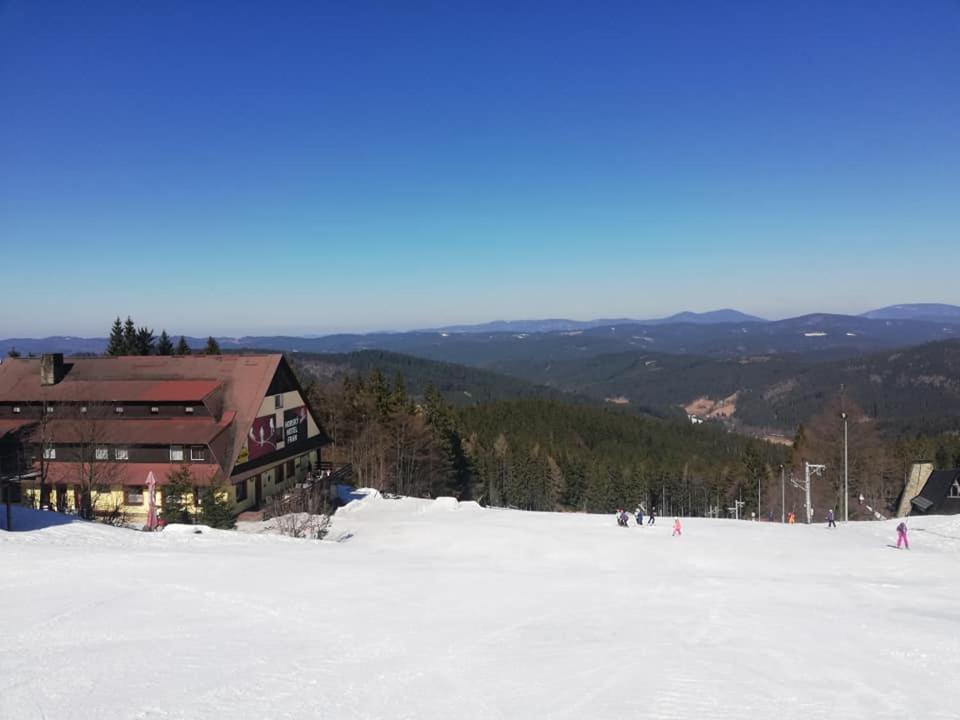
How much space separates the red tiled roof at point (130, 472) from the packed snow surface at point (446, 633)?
903 centimetres

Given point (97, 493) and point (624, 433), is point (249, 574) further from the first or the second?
point (624, 433)

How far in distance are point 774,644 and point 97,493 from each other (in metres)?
29.6

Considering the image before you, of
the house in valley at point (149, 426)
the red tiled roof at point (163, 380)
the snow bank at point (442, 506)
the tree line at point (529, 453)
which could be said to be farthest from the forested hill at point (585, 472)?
the red tiled roof at point (163, 380)

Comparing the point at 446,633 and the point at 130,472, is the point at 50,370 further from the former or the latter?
the point at 446,633

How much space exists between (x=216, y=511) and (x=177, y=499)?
2.76 m

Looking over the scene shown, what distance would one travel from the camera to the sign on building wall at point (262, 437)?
32656mm

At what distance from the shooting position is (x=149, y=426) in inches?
1289

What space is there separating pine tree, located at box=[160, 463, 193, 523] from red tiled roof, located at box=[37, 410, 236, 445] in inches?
152

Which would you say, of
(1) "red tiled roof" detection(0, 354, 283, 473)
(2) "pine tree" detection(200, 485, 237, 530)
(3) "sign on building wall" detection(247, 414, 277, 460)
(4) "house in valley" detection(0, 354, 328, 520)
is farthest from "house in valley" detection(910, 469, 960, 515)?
(2) "pine tree" detection(200, 485, 237, 530)

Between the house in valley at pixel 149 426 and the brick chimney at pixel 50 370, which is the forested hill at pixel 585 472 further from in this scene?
the brick chimney at pixel 50 370

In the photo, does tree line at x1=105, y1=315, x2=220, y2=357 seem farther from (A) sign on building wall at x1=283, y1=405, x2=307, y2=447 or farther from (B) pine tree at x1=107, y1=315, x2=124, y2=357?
(A) sign on building wall at x1=283, y1=405, x2=307, y2=447

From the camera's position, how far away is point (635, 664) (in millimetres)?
9953

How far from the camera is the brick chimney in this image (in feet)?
117

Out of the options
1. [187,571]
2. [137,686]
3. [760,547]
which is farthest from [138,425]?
[760,547]
